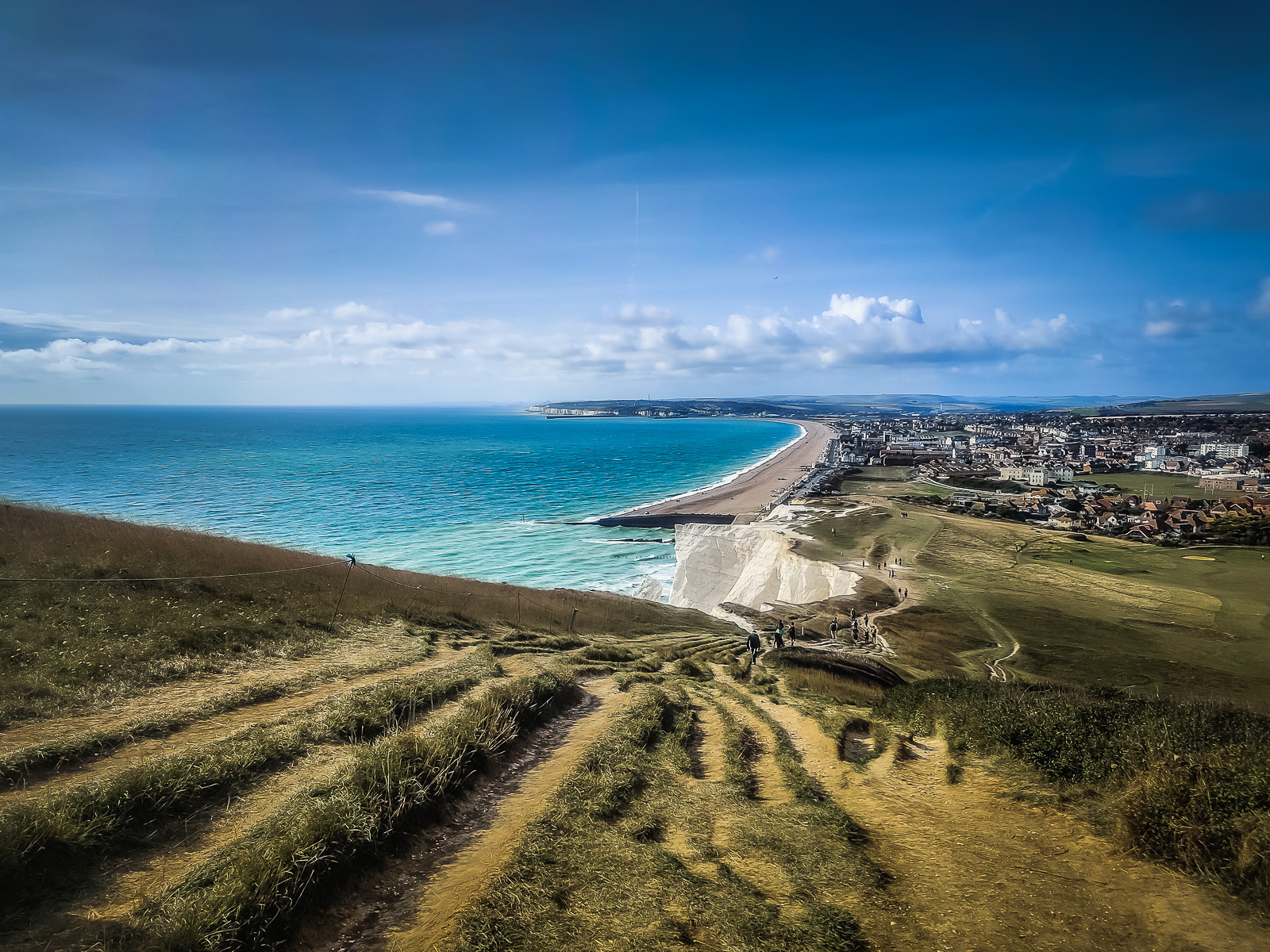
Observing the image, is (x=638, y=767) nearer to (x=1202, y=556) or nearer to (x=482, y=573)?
(x=482, y=573)

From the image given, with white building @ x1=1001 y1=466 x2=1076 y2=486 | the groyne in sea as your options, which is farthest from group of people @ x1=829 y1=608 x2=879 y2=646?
white building @ x1=1001 y1=466 x2=1076 y2=486

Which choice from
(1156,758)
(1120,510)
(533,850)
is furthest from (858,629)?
(1120,510)

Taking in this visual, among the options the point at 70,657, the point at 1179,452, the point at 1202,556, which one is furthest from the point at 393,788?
the point at 1179,452

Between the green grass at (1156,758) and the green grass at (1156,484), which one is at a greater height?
the green grass at (1156,758)

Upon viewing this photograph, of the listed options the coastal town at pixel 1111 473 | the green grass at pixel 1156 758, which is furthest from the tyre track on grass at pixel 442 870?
the coastal town at pixel 1111 473

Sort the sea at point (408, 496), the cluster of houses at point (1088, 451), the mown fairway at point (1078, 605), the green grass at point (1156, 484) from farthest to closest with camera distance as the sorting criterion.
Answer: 1. the cluster of houses at point (1088, 451)
2. the green grass at point (1156, 484)
3. the sea at point (408, 496)
4. the mown fairway at point (1078, 605)

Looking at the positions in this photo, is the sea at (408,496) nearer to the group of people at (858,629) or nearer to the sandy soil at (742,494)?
the sandy soil at (742,494)
